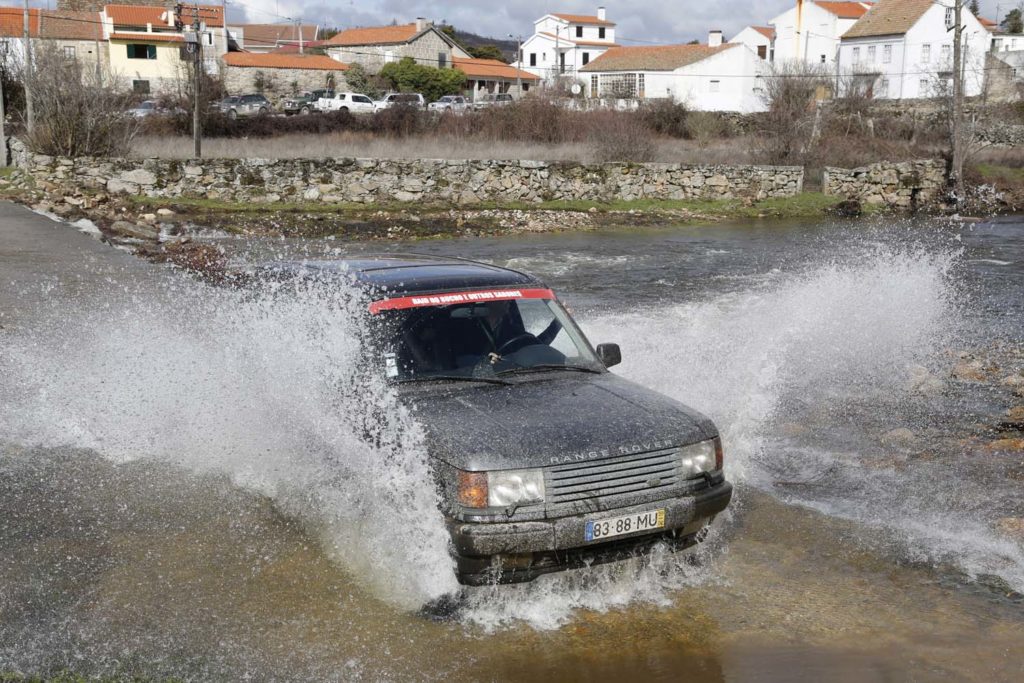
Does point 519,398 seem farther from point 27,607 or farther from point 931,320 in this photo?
point 931,320

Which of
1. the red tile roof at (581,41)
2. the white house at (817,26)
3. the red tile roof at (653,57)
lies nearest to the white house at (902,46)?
the white house at (817,26)

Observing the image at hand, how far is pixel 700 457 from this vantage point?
5.77 metres

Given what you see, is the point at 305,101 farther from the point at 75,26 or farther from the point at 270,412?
the point at 270,412

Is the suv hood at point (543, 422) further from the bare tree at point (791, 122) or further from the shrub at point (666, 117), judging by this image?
the shrub at point (666, 117)

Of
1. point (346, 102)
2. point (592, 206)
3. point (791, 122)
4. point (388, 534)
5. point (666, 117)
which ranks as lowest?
point (388, 534)

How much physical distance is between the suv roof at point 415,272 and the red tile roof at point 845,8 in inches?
3436

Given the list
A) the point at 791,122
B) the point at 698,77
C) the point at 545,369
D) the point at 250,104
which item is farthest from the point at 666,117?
the point at 545,369

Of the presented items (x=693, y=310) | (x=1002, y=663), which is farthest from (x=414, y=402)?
(x=693, y=310)

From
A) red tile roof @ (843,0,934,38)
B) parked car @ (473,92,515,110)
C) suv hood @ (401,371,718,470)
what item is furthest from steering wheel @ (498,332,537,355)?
red tile roof @ (843,0,934,38)

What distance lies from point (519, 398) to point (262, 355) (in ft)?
9.55

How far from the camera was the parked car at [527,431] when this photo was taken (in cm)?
525

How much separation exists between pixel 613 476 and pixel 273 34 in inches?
4902

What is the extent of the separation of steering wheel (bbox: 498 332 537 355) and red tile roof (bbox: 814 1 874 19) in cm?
8784

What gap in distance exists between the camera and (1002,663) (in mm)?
5223
